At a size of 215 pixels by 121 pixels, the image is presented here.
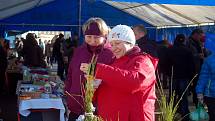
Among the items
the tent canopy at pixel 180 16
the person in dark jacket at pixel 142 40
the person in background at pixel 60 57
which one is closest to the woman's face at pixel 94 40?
the person in dark jacket at pixel 142 40

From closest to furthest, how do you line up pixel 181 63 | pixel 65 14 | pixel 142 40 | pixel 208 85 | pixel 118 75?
pixel 118 75, pixel 208 85, pixel 142 40, pixel 181 63, pixel 65 14

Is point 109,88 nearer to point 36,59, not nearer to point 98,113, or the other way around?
point 98,113

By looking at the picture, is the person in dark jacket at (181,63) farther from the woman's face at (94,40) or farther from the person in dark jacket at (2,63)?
the person in dark jacket at (2,63)

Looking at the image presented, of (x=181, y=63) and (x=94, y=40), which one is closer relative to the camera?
(x=94, y=40)

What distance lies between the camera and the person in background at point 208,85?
198 inches

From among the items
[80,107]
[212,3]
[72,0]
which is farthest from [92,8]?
[80,107]

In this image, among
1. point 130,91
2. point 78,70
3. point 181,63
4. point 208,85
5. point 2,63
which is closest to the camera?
point 130,91

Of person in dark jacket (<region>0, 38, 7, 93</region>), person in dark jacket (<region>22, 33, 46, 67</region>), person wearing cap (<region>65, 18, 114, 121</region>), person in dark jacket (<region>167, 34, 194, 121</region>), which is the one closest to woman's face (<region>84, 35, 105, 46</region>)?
person wearing cap (<region>65, 18, 114, 121</region>)

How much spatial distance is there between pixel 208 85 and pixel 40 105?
2034 millimetres

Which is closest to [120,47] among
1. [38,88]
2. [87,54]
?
[87,54]

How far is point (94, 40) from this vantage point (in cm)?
350

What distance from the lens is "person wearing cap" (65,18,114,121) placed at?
3.45 meters

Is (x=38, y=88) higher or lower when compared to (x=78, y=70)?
lower

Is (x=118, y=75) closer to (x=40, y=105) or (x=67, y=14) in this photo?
(x=40, y=105)
